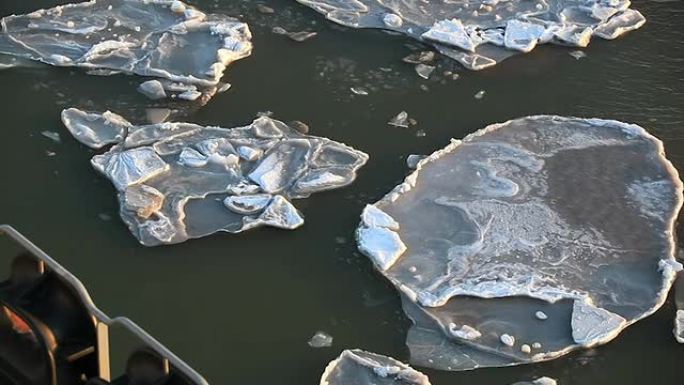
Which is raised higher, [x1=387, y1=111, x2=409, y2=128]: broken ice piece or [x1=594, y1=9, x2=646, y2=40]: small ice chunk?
[x1=594, y1=9, x2=646, y2=40]: small ice chunk

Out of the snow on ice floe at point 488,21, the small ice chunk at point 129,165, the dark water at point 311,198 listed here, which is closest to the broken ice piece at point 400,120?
the dark water at point 311,198

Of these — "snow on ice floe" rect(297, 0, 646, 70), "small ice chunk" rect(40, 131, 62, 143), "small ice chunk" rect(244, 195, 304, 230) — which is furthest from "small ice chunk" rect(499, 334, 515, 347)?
"small ice chunk" rect(40, 131, 62, 143)

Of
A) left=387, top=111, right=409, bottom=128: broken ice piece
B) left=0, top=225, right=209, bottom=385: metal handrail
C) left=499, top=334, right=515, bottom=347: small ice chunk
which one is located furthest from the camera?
Answer: left=387, top=111, right=409, bottom=128: broken ice piece

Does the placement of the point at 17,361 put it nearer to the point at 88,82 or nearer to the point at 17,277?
the point at 17,277

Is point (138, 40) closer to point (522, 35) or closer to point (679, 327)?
point (522, 35)

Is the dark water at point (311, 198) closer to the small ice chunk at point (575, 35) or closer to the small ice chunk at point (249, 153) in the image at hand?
the small ice chunk at point (575, 35)

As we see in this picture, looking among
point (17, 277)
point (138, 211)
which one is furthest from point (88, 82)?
point (17, 277)

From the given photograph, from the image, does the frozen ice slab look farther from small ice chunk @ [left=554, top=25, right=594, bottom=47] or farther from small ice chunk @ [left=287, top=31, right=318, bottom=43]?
small ice chunk @ [left=554, top=25, right=594, bottom=47]
